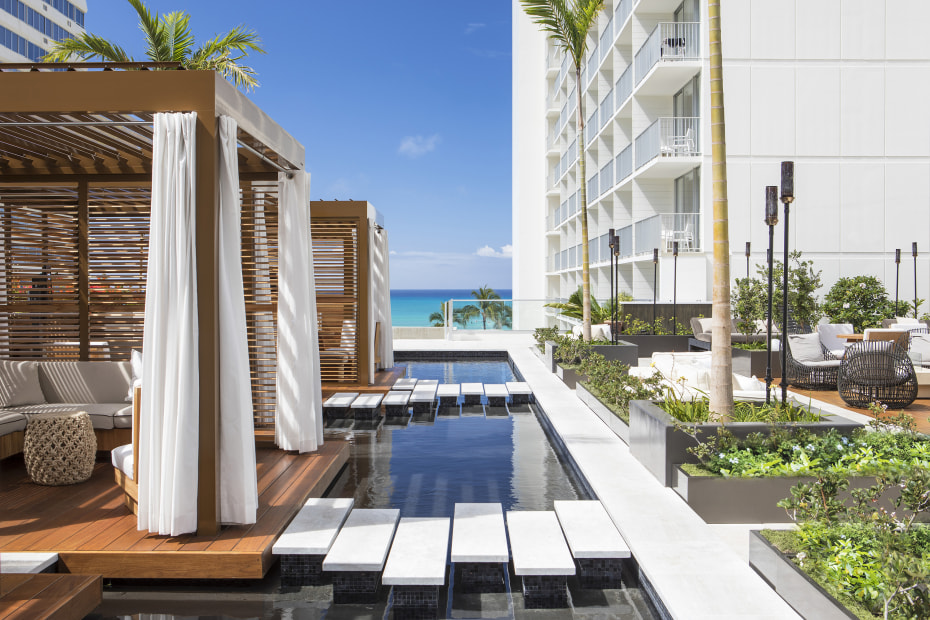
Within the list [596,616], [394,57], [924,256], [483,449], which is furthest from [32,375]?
[394,57]

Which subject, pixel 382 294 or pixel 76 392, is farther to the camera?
pixel 382 294

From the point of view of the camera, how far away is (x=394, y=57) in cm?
8125


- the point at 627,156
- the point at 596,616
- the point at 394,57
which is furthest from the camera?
the point at 394,57

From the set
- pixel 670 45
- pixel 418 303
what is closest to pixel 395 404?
pixel 670 45

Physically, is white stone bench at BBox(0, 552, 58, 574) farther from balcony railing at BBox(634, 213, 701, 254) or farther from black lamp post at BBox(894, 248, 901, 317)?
black lamp post at BBox(894, 248, 901, 317)

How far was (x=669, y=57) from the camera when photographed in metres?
15.9

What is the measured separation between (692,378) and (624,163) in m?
13.2

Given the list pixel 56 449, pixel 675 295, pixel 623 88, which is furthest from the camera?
pixel 623 88

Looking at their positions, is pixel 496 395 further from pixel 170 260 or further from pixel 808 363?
pixel 170 260

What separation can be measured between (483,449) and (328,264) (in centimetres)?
460

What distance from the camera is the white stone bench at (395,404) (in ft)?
29.5

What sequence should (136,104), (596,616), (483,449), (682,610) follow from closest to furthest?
(682,610)
(596,616)
(136,104)
(483,449)

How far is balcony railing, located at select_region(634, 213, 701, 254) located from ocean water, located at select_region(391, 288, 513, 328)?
57.0 m

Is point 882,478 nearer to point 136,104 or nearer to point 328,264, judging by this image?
point 136,104
